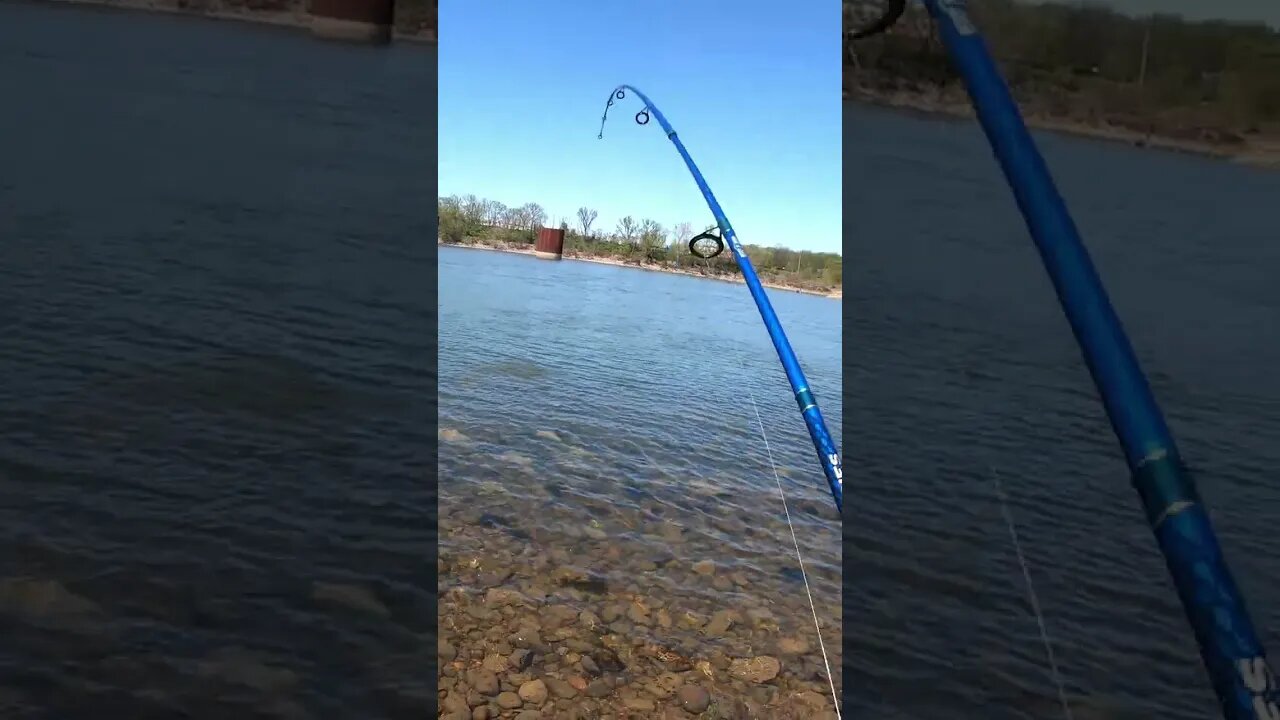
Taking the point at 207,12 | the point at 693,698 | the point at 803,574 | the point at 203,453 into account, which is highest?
the point at 207,12

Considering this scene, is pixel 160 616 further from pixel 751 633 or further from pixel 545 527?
pixel 751 633

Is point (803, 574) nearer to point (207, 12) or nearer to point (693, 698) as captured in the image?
point (693, 698)

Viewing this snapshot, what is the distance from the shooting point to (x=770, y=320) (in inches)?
127

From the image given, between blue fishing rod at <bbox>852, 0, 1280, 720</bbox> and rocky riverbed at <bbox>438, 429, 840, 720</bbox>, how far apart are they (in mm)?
2198

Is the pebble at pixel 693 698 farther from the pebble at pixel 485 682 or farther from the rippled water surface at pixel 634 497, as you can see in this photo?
the pebble at pixel 485 682

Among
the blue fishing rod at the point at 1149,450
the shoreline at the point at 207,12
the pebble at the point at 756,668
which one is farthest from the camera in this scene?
the shoreline at the point at 207,12

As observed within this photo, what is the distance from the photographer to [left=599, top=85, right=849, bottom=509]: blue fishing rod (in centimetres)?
247

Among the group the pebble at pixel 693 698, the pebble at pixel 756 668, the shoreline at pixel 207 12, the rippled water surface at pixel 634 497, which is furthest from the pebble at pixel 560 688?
the shoreline at pixel 207 12

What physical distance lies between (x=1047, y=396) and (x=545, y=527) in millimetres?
5622

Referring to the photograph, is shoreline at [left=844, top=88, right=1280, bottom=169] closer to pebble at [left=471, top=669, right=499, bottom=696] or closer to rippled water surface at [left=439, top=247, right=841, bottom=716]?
rippled water surface at [left=439, top=247, right=841, bottom=716]

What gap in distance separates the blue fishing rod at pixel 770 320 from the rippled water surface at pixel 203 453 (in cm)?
165

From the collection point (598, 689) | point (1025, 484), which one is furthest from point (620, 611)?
point (1025, 484)

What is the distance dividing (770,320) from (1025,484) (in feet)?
10.2

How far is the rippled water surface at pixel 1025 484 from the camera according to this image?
3.20 metres
